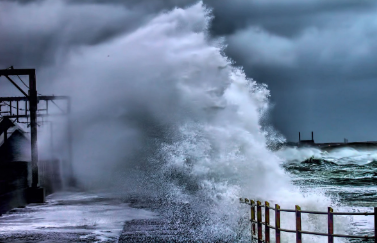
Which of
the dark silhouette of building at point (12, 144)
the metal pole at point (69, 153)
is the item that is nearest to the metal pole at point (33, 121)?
the dark silhouette of building at point (12, 144)

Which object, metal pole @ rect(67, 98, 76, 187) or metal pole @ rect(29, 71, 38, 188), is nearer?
metal pole @ rect(29, 71, 38, 188)

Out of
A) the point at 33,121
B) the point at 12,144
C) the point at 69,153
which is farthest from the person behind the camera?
the point at 69,153

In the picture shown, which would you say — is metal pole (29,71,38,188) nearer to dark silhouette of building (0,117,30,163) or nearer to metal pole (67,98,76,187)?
dark silhouette of building (0,117,30,163)

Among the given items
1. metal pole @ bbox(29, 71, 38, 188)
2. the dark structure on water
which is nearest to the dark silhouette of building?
the dark structure on water

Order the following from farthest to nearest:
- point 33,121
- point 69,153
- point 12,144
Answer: point 69,153 → point 12,144 → point 33,121

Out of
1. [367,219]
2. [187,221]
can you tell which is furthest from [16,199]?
[367,219]

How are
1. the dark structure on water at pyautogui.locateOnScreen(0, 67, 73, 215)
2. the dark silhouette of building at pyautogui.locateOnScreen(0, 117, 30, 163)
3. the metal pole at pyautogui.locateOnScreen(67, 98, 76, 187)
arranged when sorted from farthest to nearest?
the metal pole at pyautogui.locateOnScreen(67, 98, 76, 187), the dark silhouette of building at pyautogui.locateOnScreen(0, 117, 30, 163), the dark structure on water at pyautogui.locateOnScreen(0, 67, 73, 215)

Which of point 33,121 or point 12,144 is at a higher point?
point 33,121

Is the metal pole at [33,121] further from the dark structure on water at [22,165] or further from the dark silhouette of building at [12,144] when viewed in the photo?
the dark silhouette of building at [12,144]

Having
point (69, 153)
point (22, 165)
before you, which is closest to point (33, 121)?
point (22, 165)

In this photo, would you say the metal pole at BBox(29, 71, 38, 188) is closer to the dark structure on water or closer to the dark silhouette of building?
the dark structure on water

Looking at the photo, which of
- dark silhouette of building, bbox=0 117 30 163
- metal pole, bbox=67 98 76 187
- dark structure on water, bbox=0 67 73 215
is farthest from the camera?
metal pole, bbox=67 98 76 187

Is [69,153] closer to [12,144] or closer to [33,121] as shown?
[12,144]

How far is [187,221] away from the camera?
61.2ft
